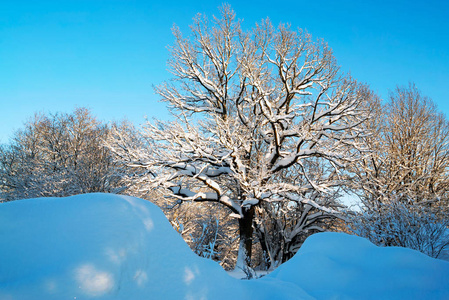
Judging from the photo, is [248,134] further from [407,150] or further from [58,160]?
[58,160]

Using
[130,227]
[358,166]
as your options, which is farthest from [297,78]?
[130,227]

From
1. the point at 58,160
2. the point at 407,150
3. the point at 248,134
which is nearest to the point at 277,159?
the point at 248,134

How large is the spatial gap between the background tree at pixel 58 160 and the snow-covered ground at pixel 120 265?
13935mm

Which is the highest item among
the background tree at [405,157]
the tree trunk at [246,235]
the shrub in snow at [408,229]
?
the background tree at [405,157]

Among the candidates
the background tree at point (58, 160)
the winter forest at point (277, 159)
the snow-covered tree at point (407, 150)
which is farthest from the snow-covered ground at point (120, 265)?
the background tree at point (58, 160)

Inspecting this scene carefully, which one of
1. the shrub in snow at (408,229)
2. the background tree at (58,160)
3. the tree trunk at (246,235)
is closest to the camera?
the shrub in snow at (408,229)

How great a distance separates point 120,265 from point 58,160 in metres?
21.1

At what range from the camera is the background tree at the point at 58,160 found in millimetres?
16469

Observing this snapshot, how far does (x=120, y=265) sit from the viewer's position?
182 cm

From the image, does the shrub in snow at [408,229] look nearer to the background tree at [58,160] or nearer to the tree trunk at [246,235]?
the tree trunk at [246,235]

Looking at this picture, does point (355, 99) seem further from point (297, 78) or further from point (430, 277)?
point (430, 277)

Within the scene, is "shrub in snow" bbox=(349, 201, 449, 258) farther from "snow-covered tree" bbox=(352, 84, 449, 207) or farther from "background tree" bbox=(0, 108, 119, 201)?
"background tree" bbox=(0, 108, 119, 201)

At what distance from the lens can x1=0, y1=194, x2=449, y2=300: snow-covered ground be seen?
160 centimetres

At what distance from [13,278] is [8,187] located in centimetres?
2443
